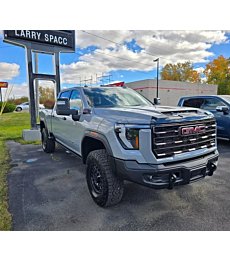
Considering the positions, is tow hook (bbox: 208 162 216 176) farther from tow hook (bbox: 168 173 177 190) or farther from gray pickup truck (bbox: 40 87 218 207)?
tow hook (bbox: 168 173 177 190)

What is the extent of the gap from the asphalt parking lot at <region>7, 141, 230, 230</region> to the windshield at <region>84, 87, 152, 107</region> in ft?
5.01

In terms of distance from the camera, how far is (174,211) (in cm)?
288

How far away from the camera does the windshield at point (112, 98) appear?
12.0ft

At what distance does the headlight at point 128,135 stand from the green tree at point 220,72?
177ft

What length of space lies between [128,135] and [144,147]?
249mm

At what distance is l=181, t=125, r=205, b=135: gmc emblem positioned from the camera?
103 inches

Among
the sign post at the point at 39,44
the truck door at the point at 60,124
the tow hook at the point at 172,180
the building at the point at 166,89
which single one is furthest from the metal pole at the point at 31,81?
the building at the point at 166,89

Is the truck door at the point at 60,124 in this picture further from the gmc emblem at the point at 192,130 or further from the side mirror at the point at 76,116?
the gmc emblem at the point at 192,130

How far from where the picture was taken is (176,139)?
258 centimetres

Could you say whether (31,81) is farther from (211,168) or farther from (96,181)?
(211,168)

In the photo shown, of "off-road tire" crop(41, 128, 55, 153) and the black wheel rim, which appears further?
"off-road tire" crop(41, 128, 55, 153)

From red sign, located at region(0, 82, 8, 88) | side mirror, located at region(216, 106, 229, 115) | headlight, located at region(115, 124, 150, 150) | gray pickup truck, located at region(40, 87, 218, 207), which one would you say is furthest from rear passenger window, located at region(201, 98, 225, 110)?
red sign, located at region(0, 82, 8, 88)

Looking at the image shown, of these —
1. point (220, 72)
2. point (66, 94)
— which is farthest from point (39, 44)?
point (220, 72)

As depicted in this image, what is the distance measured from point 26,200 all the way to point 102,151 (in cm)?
149
